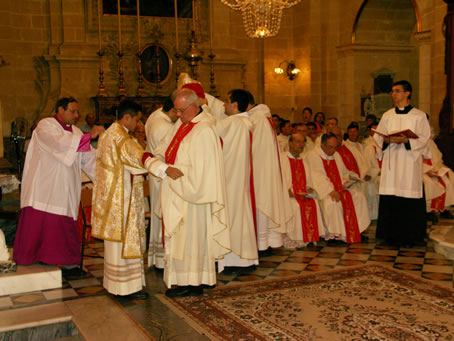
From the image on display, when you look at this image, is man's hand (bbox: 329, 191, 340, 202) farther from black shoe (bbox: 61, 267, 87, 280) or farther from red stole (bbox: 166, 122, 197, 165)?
black shoe (bbox: 61, 267, 87, 280)

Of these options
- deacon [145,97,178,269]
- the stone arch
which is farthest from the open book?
the stone arch

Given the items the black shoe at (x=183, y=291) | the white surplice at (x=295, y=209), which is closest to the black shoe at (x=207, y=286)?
the black shoe at (x=183, y=291)

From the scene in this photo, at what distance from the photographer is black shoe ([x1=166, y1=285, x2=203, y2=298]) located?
520cm

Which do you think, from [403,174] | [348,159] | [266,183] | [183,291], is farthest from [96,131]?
[348,159]

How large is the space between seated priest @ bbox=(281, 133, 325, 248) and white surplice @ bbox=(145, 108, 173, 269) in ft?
6.07

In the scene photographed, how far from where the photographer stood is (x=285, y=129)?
1024 centimetres

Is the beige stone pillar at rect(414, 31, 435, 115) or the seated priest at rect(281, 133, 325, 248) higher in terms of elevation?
the beige stone pillar at rect(414, 31, 435, 115)

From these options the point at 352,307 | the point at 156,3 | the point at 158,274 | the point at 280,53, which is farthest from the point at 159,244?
the point at 280,53

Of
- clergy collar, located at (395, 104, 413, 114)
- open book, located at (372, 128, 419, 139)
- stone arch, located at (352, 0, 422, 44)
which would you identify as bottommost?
open book, located at (372, 128, 419, 139)

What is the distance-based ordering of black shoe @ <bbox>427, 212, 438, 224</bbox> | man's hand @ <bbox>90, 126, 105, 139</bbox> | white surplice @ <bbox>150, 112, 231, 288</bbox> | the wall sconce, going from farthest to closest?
the wall sconce → black shoe @ <bbox>427, 212, 438, 224</bbox> → man's hand @ <bbox>90, 126, 105, 139</bbox> → white surplice @ <bbox>150, 112, 231, 288</bbox>

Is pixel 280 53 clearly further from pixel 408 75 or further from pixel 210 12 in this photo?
pixel 408 75

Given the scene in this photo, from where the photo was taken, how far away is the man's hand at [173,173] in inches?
189

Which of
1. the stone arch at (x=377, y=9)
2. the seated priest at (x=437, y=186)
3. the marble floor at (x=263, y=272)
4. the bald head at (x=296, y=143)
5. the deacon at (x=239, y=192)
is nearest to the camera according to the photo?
the marble floor at (x=263, y=272)

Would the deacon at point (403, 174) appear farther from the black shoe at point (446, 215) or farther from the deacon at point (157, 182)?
the deacon at point (157, 182)
